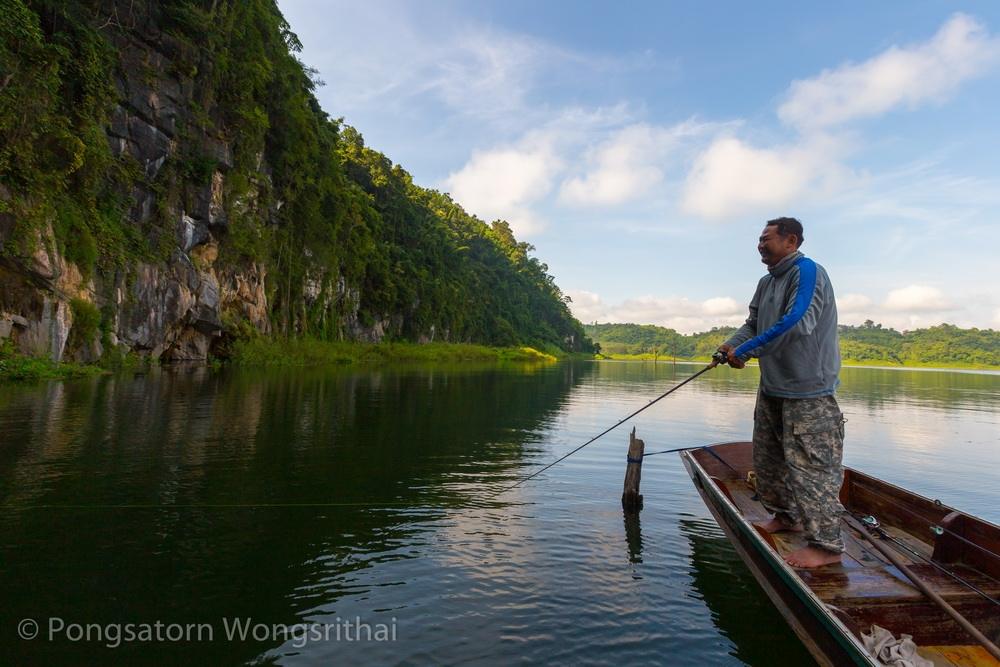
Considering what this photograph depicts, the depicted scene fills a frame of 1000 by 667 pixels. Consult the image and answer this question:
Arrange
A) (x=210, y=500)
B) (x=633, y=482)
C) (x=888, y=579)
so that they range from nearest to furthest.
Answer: (x=888, y=579), (x=210, y=500), (x=633, y=482)

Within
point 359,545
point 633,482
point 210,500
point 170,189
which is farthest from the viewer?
point 170,189

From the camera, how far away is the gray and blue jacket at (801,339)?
15.4ft

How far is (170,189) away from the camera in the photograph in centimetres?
3023

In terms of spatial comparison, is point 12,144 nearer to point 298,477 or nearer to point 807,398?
point 298,477

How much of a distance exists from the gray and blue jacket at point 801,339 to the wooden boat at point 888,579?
127 centimetres

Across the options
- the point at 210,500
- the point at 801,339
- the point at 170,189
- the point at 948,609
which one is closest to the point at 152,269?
the point at 170,189

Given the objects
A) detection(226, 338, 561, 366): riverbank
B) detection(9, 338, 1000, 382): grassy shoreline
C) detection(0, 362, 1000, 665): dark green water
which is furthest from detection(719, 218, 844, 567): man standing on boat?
detection(226, 338, 561, 366): riverbank

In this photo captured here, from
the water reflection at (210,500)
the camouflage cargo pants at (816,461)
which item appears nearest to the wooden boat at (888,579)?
the camouflage cargo pants at (816,461)

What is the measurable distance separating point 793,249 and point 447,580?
460 cm

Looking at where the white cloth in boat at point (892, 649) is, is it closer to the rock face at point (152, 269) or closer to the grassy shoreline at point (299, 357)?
the grassy shoreline at point (299, 357)

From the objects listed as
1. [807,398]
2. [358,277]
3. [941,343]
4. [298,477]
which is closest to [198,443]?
[298,477]

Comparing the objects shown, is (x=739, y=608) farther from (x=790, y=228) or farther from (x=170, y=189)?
(x=170, y=189)

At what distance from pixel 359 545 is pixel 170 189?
101 feet

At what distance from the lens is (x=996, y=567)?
4605 mm
